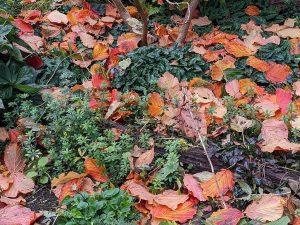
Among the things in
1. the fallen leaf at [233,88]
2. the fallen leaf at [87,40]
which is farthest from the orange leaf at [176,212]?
the fallen leaf at [87,40]

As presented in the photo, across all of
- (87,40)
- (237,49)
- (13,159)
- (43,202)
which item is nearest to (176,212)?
(43,202)

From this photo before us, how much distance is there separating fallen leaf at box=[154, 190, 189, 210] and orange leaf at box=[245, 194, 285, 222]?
341 millimetres

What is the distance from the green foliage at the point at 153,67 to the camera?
11.0 feet

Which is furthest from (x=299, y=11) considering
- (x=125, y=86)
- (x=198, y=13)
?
(x=125, y=86)

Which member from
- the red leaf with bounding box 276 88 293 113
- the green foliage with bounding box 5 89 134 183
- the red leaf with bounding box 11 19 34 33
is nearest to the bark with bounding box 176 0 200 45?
the red leaf with bounding box 276 88 293 113

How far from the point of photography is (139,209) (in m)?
2.43

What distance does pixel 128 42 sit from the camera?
379 cm

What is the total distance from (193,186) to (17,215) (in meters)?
0.97

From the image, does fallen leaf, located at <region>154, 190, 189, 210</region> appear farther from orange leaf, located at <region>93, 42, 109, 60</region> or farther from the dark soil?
orange leaf, located at <region>93, 42, 109, 60</region>

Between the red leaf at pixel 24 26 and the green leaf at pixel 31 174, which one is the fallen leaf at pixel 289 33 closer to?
the red leaf at pixel 24 26

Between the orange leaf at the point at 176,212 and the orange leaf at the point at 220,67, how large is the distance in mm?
1286

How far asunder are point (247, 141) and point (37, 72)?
1.65m

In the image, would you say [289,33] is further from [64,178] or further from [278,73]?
[64,178]

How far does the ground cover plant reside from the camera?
2428 millimetres
